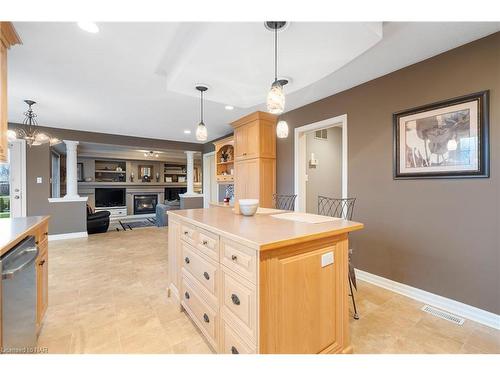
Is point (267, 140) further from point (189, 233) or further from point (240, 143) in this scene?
→ point (189, 233)

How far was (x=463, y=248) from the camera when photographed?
1984 mm

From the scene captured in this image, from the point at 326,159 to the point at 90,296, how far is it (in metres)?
3.88

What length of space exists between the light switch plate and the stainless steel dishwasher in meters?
1.60

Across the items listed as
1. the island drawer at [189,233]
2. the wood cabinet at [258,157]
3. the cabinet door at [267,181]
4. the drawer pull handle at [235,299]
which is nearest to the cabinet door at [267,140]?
the wood cabinet at [258,157]

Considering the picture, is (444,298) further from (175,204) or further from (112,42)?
(175,204)

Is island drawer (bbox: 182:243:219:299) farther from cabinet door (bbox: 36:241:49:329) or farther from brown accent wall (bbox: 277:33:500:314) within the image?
brown accent wall (bbox: 277:33:500:314)

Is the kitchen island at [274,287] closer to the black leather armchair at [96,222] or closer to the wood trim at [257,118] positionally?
the wood trim at [257,118]

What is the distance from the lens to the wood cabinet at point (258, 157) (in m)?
3.69

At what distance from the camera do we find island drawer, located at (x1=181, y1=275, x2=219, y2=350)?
1489 millimetres

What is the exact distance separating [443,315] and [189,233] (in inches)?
91.2

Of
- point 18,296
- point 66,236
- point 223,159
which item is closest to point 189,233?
point 18,296

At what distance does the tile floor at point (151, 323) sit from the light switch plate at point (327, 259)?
2.64 ft
